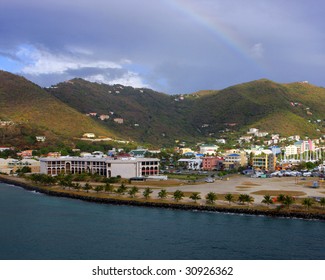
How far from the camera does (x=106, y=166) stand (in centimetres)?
4481

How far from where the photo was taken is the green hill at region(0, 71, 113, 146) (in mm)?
65812

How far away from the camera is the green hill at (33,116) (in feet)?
216

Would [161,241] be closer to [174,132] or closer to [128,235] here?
[128,235]

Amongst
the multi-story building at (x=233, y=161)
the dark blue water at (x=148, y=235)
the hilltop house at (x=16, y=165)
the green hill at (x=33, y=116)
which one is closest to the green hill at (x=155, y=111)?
the green hill at (x=33, y=116)

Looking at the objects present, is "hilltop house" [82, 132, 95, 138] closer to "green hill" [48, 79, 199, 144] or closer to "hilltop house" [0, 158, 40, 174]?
"green hill" [48, 79, 199, 144]

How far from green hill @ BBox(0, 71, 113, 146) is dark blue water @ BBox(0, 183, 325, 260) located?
40.2 m

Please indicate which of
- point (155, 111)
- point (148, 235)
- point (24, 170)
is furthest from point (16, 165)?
point (155, 111)

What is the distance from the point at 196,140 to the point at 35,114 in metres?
34.0

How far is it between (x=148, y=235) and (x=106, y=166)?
25650mm

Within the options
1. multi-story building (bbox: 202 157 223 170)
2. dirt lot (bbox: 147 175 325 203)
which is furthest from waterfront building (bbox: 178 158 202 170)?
dirt lot (bbox: 147 175 325 203)

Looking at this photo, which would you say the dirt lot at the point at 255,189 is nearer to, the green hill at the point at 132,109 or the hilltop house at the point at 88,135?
the hilltop house at the point at 88,135

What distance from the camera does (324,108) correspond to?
106750 mm

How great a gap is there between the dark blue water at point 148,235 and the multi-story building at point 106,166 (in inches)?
649

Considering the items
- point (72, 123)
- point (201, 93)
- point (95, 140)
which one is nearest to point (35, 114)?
point (72, 123)
